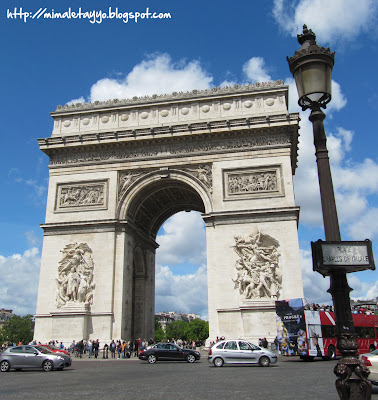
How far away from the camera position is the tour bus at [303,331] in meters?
21.5

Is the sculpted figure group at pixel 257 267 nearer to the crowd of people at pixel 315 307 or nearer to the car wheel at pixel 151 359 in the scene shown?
the crowd of people at pixel 315 307

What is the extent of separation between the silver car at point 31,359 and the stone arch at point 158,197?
11.9 metres

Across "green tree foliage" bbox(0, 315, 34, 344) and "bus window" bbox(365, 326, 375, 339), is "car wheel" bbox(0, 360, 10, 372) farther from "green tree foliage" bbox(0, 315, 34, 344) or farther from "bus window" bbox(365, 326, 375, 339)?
"green tree foliage" bbox(0, 315, 34, 344)

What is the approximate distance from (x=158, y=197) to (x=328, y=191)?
27443 mm

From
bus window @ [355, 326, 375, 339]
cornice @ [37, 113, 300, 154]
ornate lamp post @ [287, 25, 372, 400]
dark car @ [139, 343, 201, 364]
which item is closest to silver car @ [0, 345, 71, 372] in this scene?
dark car @ [139, 343, 201, 364]

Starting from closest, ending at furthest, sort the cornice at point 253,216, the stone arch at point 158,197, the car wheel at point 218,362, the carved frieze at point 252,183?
the car wheel at point 218,362
the cornice at point 253,216
the carved frieze at point 252,183
the stone arch at point 158,197

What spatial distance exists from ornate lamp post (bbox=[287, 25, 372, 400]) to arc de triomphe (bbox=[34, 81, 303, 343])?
67.4 ft

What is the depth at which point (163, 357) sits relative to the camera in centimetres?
2220

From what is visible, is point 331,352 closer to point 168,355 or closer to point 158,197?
point 168,355

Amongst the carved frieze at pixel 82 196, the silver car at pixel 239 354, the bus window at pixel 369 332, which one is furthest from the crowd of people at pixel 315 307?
the carved frieze at pixel 82 196

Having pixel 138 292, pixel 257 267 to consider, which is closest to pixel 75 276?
→ pixel 138 292

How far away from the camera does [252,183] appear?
27578 millimetres

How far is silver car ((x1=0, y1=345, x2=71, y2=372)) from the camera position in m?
17.8

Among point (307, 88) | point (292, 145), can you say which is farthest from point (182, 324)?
point (307, 88)
